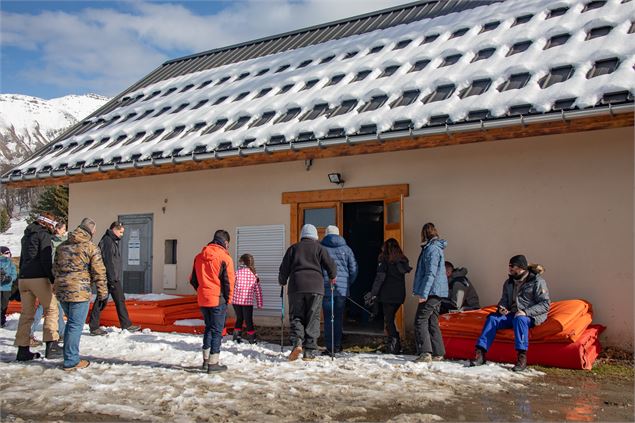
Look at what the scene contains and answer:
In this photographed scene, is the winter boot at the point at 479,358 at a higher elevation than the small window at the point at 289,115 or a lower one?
lower

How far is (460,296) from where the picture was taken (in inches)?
319

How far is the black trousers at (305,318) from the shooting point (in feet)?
24.5

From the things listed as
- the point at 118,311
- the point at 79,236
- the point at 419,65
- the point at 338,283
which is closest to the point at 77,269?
the point at 79,236

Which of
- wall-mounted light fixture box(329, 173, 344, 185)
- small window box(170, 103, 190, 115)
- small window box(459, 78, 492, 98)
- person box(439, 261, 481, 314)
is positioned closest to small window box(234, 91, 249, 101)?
small window box(170, 103, 190, 115)

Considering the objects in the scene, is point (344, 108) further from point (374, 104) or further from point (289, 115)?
point (289, 115)

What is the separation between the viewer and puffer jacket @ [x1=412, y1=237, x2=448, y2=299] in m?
7.32

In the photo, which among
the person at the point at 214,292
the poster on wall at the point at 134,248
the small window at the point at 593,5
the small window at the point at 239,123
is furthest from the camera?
the poster on wall at the point at 134,248

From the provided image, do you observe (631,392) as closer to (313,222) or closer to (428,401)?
(428,401)

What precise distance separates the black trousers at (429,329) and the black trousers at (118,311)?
4624 millimetres

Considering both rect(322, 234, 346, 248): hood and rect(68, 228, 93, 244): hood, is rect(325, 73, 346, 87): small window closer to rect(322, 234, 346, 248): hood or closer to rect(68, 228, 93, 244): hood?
rect(322, 234, 346, 248): hood

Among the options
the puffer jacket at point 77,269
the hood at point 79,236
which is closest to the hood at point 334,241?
the puffer jacket at point 77,269

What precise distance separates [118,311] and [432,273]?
16.2 ft

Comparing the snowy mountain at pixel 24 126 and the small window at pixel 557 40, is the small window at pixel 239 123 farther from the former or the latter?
the snowy mountain at pixel 24 126

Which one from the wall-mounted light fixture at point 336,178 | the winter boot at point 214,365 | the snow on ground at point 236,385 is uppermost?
the wall-mounted light fixture at point 336,178
